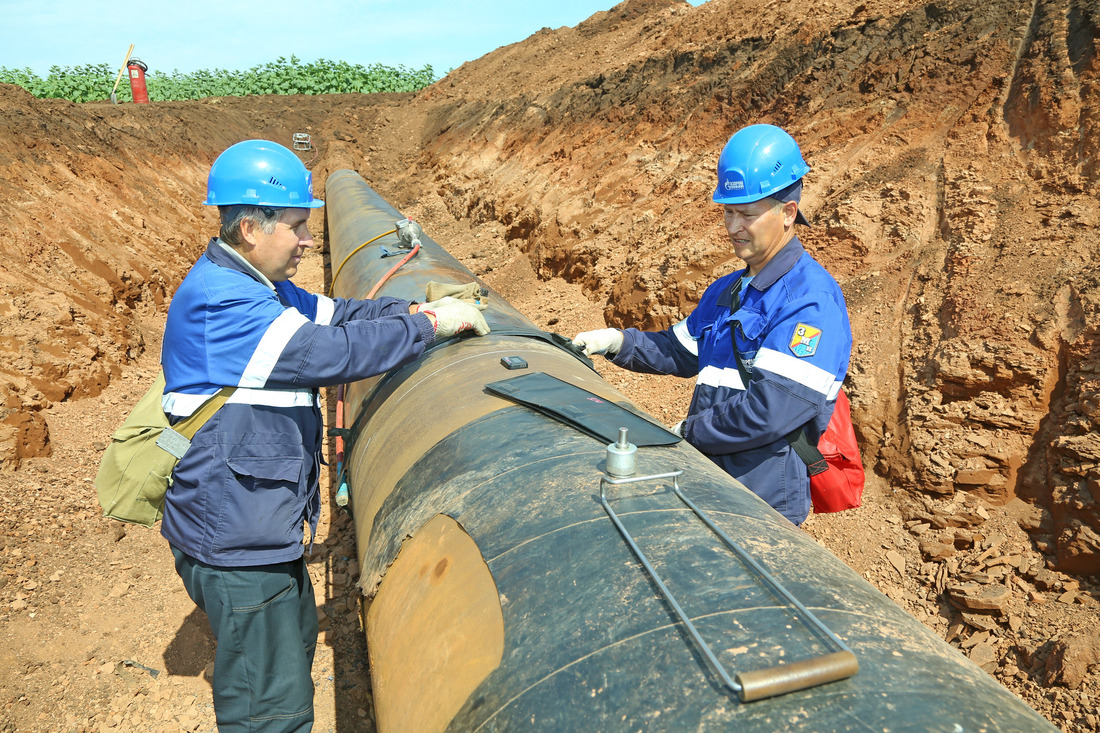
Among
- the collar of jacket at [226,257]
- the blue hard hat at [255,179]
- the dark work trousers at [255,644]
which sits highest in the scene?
the blue hard hat at [255,179]

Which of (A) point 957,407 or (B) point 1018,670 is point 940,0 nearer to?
(A) point 957,407

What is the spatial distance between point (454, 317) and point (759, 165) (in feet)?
4.54

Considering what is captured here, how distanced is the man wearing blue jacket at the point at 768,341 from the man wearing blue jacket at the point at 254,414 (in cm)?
115

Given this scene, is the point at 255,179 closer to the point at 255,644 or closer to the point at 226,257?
the point at 226,257

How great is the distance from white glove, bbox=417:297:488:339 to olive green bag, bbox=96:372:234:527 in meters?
0.90

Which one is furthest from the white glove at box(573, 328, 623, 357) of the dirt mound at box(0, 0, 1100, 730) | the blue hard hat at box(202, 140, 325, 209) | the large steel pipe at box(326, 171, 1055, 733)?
the dirt mound at box(0, 0, 1100, 730)

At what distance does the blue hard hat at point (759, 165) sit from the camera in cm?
256

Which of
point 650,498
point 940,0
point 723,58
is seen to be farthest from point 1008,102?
point 650,498

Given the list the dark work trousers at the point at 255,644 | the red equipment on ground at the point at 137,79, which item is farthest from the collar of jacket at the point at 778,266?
the red equipment on ground at the point at 137,79

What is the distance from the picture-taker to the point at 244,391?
2307 millimetres

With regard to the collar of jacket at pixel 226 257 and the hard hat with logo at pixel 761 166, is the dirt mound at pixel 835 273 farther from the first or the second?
the hard hat with logo at pixel 761 166

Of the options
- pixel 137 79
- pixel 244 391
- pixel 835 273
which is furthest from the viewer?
pixel 137 79

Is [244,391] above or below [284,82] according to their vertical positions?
below

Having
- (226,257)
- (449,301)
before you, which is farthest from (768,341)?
(226,257)
